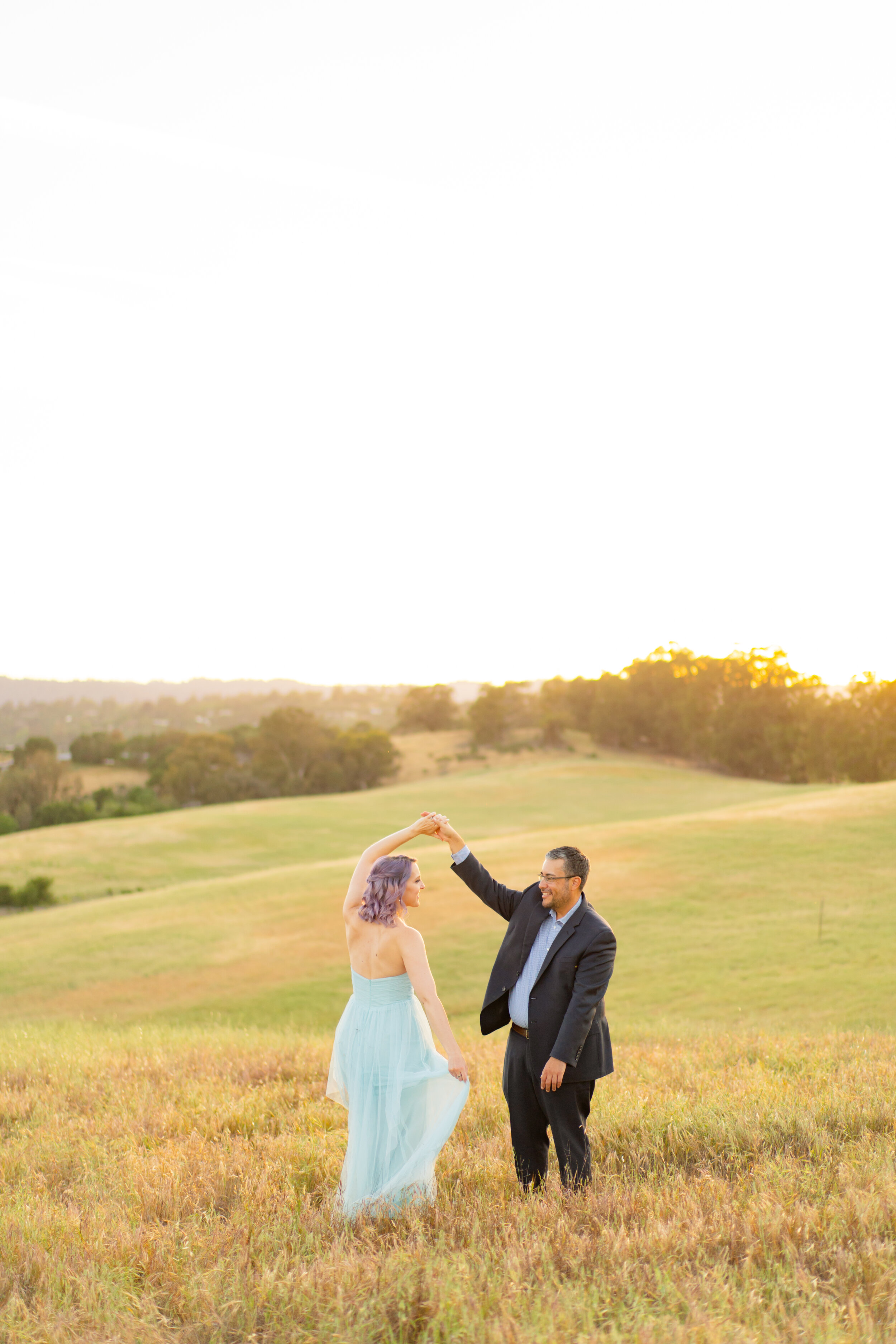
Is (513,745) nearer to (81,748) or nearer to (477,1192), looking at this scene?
(81,748)

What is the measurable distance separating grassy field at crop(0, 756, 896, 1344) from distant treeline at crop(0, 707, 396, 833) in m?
62.6

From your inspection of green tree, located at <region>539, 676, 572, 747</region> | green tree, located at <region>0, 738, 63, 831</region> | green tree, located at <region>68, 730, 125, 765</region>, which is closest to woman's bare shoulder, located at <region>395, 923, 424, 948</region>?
green tree, located at <region>0, 738, 63, 831</region>

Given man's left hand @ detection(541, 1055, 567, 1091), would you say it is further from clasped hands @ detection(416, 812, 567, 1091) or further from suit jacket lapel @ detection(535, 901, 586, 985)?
suit jacket lapel @ detection(535, 901, 586, 985)

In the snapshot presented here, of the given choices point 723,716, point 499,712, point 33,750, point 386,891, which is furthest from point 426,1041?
point 33,750

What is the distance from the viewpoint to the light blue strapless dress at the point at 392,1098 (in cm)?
577

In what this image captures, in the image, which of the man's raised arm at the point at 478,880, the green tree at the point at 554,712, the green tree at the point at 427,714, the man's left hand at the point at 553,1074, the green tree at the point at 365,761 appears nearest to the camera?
the man's left hand at the point at 553,1074

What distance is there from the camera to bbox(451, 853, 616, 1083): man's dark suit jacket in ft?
18.8

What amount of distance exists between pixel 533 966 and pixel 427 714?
364ft

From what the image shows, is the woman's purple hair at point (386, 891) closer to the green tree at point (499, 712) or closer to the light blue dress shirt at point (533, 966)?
the light blue dress shirt at point (533, 966)

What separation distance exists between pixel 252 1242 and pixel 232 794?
83136 millimetres

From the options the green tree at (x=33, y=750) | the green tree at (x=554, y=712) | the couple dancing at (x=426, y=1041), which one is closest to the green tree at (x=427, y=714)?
the green tree at (x=554, y=712)

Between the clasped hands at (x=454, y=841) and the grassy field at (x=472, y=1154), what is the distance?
648 mm

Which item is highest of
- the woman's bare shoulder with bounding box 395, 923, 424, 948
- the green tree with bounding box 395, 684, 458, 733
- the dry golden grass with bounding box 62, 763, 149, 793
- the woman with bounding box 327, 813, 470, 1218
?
the green tree with bounding box 395, 684, 458, 733

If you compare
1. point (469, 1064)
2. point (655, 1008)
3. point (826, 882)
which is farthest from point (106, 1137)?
point (826, 882)
